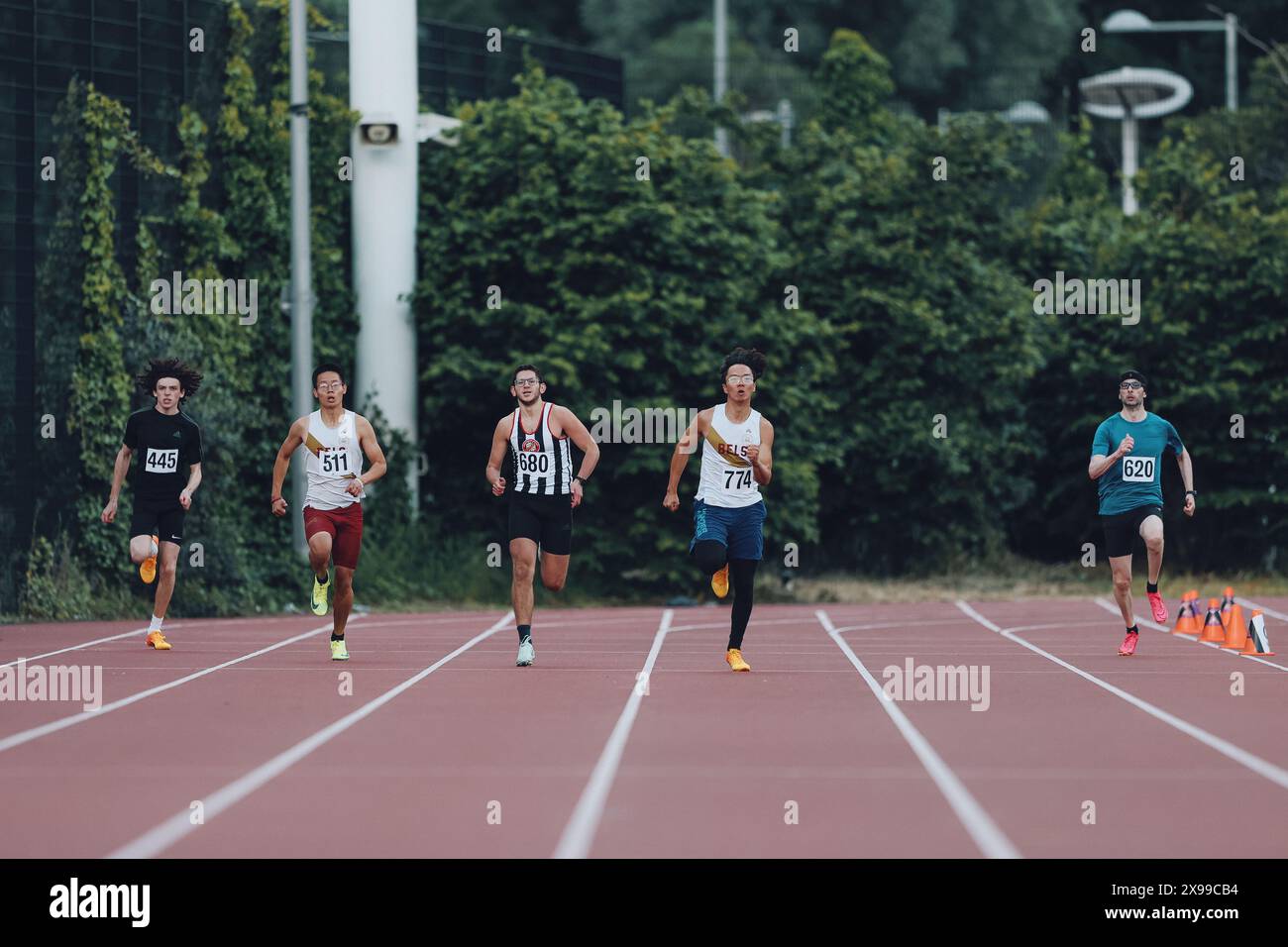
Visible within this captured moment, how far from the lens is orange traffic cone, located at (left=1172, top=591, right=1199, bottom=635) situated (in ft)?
57.2

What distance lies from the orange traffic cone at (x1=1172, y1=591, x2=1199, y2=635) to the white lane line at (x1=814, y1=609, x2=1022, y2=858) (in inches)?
233

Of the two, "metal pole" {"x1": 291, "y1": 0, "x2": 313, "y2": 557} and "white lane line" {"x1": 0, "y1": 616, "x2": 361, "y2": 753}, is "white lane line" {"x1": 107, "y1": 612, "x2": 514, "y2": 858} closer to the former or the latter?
"white lane line" {"x1": 0, "y1": 616, "x2": 361, "y2": 753}

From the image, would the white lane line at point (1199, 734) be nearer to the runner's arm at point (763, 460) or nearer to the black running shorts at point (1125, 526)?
the black running shorts at point (1125, 526)

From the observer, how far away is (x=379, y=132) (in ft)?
73.6

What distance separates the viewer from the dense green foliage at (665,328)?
1970 cm

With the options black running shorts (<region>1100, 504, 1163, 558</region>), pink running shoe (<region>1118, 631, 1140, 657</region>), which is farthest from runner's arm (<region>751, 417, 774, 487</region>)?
pink running shoe (<region>1118, 631, 1140, 657</region>)

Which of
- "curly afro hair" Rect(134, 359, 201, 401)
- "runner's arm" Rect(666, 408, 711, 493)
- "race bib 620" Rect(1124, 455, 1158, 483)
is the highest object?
"curly afro hair" Rect(134, 359, 201, 401)

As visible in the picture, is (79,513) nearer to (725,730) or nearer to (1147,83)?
(725,730)

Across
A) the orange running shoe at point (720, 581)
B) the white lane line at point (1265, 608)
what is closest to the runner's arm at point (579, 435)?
the orange running shoe at point (720, 581)

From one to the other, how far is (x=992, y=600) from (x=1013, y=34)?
38.8 m

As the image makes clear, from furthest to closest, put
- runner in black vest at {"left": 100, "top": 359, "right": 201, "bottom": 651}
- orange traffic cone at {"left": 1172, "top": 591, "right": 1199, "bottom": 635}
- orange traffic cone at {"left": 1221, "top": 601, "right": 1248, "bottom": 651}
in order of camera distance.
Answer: orange traffic cone at {"left": 1172, "top": 591, "right": 1199, "bottom": 635}
orange traffic cone at {"left": 1221, "top": 601, "right": 1248, "bottom": 651}
runner in black vest at {"left": 100, "top": 359, "right": 201, "bottom": 651}

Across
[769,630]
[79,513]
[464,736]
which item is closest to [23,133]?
[79,513]

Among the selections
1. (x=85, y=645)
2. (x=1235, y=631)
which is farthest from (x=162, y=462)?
(x=1235, y=631)

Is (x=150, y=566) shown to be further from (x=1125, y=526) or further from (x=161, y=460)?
(x=1125, y=526)
